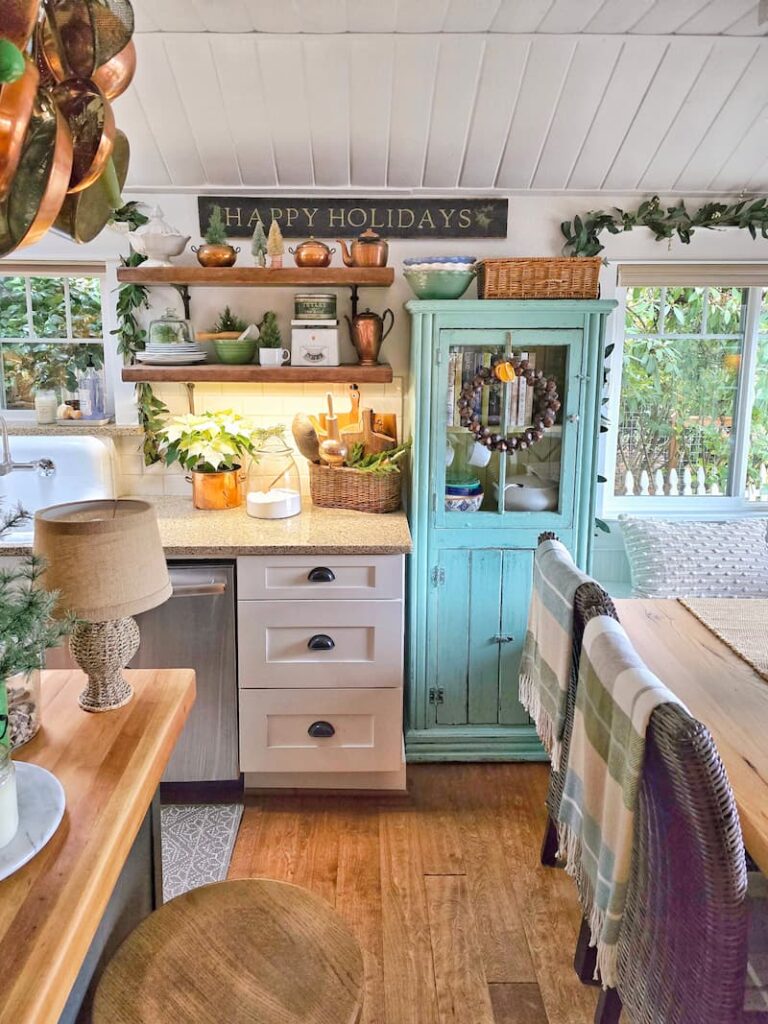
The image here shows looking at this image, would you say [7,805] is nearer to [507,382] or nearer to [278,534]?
[278,534]

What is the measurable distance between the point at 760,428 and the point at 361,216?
186 centimetres

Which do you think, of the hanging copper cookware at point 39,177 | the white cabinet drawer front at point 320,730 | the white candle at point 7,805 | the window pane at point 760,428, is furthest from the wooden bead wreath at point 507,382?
the white candle at point 7,805

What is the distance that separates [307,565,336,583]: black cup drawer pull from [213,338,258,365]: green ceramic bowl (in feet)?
2.85

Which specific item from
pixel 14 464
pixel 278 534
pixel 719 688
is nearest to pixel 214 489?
pixel 278 534

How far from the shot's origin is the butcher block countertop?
957 millimetres

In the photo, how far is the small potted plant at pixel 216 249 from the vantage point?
281cm

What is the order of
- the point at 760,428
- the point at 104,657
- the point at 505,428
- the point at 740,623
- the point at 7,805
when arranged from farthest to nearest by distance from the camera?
the point at 760,428 < the point at 505,428 < the point at 740,623 < the point at 104,657 < the point at 7,805

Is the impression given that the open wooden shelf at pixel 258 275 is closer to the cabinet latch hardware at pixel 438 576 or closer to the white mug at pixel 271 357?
the white mug at pixel 271 357

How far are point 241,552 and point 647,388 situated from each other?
1818 mm

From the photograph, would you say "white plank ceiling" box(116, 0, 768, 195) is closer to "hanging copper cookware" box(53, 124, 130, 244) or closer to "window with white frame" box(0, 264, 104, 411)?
"window with white frame" box(0, 264, 104, 411)

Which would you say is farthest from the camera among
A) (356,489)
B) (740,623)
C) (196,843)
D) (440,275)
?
(356,489)

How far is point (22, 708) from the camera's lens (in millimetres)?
1436

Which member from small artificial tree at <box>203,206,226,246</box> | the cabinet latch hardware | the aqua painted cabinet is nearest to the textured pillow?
the aqua painted cabinet

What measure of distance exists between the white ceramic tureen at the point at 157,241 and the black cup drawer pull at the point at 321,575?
120 cm
